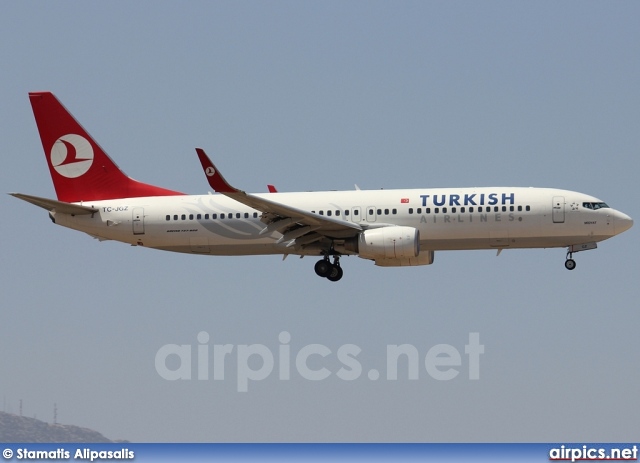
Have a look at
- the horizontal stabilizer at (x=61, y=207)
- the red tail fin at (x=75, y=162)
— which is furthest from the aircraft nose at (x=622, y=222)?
the horizontal stabilizer at (x=61, y=207)

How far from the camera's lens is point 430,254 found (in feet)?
190

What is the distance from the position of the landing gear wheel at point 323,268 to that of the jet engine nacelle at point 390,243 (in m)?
2.62

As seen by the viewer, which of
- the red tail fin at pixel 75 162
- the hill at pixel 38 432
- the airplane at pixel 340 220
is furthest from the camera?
the hill at pixel 38 432

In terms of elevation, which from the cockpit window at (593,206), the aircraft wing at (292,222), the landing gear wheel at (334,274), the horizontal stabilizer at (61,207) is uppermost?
the horizontal stabilizer at (61,207)

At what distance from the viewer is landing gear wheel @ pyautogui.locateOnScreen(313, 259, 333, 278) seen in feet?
188

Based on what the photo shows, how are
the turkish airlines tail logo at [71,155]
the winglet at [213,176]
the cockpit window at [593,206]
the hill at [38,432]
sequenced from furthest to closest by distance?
the hill at [38,432]
the turkish airlines tail logo at [71,155]
the cockpit window at [593,206]
the winglet at [213,176]

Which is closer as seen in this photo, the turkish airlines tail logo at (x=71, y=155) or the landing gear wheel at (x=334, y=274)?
the landing gear wheel at (x=334, y=274)

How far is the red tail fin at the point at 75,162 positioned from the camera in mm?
61062

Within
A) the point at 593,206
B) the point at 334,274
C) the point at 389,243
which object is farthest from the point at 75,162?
the point at 593,206

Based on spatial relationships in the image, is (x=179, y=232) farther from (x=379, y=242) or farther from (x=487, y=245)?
(x=487, y=245)

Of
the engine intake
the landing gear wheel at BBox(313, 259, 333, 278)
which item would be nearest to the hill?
the landing gear wheel at BBox(313, 259, 333, 278)

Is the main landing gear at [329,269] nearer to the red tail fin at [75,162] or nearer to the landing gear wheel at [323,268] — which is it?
the landing gear wheel at [323,268]

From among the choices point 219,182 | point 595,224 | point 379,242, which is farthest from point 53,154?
point 595,224

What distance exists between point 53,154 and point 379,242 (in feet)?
60.8
